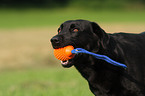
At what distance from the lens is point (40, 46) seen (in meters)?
21.2

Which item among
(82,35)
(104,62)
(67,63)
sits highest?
(82,35)

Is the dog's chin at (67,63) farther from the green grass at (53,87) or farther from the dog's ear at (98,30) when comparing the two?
the green grass at (53,87)

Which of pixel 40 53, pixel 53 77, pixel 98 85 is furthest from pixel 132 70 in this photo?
pixel 40 53

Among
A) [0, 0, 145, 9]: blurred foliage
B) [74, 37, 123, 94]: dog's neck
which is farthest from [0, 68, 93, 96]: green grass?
[0, 0, 145, 9]: blurred foliage

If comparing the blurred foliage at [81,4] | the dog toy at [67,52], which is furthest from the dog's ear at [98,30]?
the blurred foliage at [81,4]

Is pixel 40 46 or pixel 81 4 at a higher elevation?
pixel 40 46

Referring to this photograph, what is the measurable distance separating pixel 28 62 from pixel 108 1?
44.9 metres

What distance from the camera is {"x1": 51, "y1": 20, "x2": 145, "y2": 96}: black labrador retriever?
461cm

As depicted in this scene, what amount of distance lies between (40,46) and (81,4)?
38.3 metres

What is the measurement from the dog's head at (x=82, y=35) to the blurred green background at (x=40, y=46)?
87.0 inches

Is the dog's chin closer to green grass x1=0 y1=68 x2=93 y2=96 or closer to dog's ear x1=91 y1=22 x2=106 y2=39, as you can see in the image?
dog's ear x1=91 y1=22 x2=106 y2=39

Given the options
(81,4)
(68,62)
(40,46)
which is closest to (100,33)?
(68,62)

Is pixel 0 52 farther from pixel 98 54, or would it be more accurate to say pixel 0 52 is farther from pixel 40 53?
pixel 98 54

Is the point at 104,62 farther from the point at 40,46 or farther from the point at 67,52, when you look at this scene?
the point at 40,46
